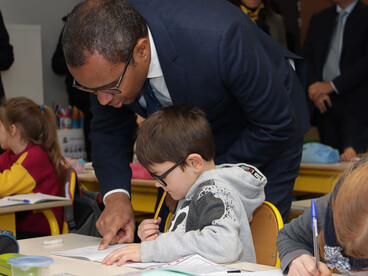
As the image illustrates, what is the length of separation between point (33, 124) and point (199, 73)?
6.55 ft

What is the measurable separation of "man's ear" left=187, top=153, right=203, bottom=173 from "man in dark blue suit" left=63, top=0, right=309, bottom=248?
0.21 m

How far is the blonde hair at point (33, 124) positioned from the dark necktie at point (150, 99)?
1682 mm

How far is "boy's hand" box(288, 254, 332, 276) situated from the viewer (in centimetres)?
129

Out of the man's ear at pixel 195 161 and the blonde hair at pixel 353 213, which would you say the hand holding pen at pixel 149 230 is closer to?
the man's ear at pixel 195 161

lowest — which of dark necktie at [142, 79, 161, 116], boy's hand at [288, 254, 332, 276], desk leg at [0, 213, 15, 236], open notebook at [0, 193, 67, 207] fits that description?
desk leg at [0, 213, 15, 236]

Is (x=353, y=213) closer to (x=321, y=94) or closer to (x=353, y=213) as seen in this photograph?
(x=353, y=213)

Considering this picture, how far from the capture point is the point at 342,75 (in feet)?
15.5

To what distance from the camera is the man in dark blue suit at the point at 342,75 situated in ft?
15.3

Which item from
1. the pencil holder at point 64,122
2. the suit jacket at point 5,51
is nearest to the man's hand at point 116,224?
the suit jacket at point 5,51

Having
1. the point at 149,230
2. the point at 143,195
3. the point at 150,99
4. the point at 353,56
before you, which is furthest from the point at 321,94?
the point at 149,230

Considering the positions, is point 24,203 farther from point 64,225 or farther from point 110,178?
point 110,178

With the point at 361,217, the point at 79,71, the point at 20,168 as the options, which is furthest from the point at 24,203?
the point at 361,217

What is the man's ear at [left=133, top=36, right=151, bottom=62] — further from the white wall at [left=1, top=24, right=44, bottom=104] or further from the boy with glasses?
the white wall at [left=1, top=24, right=44, bottom=104]

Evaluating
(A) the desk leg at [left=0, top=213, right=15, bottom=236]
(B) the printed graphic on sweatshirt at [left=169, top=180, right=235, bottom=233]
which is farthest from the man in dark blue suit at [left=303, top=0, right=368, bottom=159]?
(B) the printed graphic on sweatshirt at [left=169, top=180, right=235, bottom=233]
